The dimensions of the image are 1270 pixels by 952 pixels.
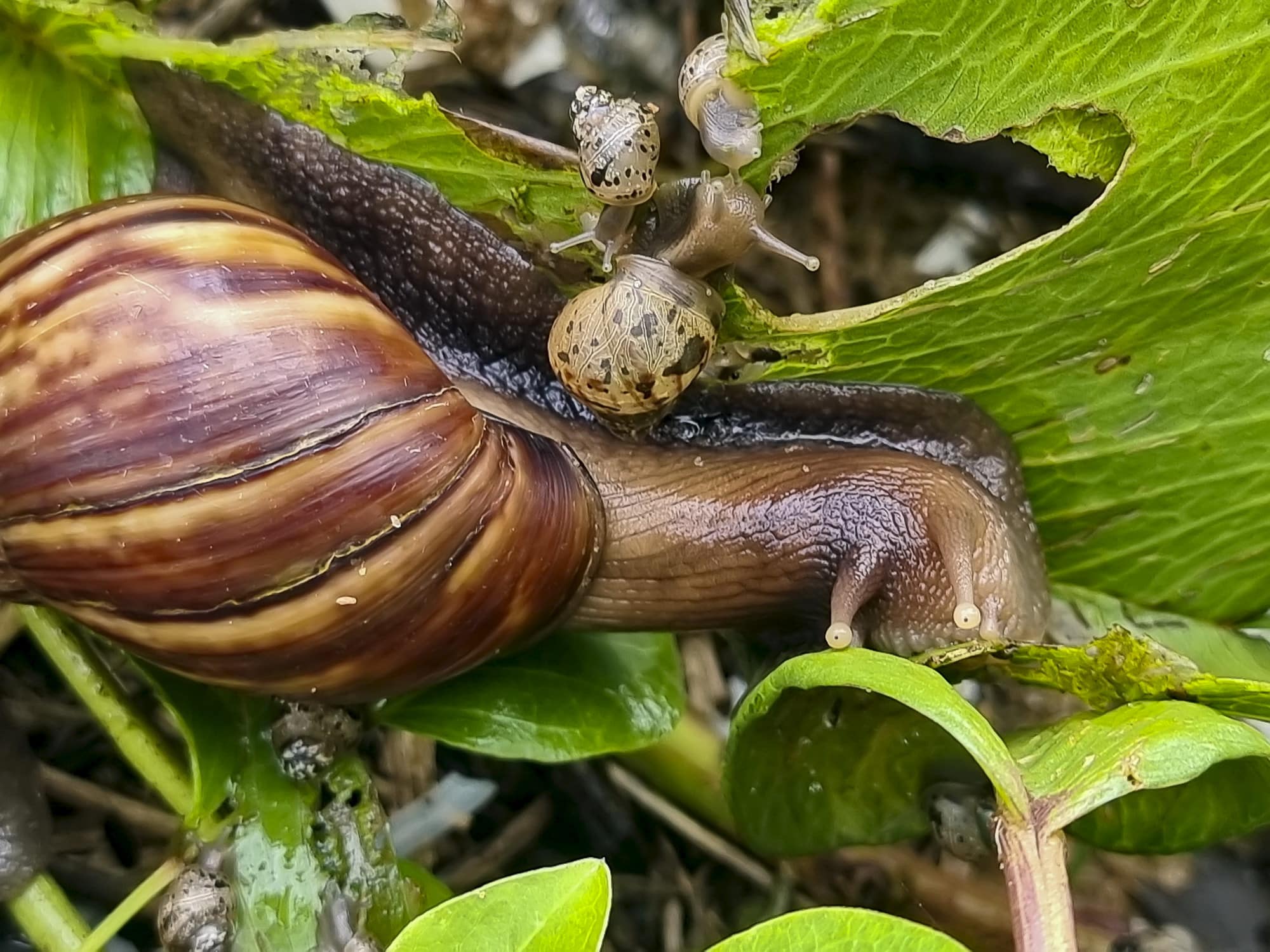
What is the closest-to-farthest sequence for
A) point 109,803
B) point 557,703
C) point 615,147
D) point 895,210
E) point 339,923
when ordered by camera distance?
point 615,147
point 339,923
point 557,703
point 109,803
point 895,210

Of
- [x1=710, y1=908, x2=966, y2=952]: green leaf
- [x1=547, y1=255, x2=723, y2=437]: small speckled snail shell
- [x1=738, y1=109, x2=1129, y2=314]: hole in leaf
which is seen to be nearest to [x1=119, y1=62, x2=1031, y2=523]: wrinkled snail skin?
[x1=547, y1=255, x2=723, y2=437]: small speckled snail shell

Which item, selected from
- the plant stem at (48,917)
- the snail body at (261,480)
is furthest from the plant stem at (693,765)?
the plant stem at (48,917)

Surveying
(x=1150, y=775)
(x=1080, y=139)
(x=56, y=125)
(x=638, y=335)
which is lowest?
(x=1150, y=775)

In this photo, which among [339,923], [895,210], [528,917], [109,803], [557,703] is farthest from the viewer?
[895,210]

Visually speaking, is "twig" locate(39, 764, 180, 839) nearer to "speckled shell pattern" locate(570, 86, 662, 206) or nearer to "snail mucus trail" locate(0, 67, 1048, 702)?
"snail mucus trail" locate(0, 67, 1048, 702)

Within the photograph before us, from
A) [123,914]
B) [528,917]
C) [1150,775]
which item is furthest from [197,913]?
[1150,775]

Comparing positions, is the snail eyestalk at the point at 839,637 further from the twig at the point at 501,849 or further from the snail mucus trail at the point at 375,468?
the twig at the point at 501,849

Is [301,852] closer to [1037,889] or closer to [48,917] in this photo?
[48,917]
